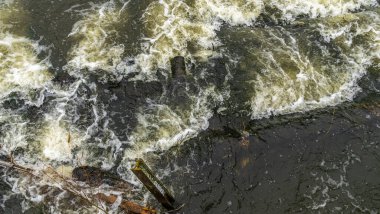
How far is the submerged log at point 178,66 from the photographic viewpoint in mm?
9461

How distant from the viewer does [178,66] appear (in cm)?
955

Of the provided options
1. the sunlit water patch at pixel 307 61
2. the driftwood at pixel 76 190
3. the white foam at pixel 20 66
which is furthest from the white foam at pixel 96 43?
the sunlit water patch at pixel 307 61

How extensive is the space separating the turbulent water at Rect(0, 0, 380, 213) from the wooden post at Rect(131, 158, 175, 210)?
Result: 2.17 feet

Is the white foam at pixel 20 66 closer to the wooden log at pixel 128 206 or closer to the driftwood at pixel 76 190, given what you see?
the driftwood at pixel 76 190

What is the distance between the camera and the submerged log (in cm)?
946

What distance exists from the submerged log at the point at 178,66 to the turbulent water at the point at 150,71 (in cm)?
15

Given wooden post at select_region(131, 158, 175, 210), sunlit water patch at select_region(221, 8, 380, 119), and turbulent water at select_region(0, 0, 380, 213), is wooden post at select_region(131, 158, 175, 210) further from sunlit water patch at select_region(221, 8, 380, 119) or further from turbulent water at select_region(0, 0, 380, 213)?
sunlit water patch at select_region(221, 8, 380, 119)

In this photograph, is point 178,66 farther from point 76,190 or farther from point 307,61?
point 76,190

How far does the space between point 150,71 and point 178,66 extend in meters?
0.72

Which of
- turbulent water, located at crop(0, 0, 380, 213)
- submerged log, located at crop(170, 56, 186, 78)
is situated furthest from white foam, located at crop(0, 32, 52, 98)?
submerged log, located at crop(170, 56, 186, 78)

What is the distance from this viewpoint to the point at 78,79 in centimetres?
934

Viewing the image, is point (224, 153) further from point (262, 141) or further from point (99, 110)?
point (99, 110)

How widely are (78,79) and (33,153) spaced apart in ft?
7.15

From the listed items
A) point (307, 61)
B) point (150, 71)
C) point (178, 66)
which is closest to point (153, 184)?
point (150, 71)
